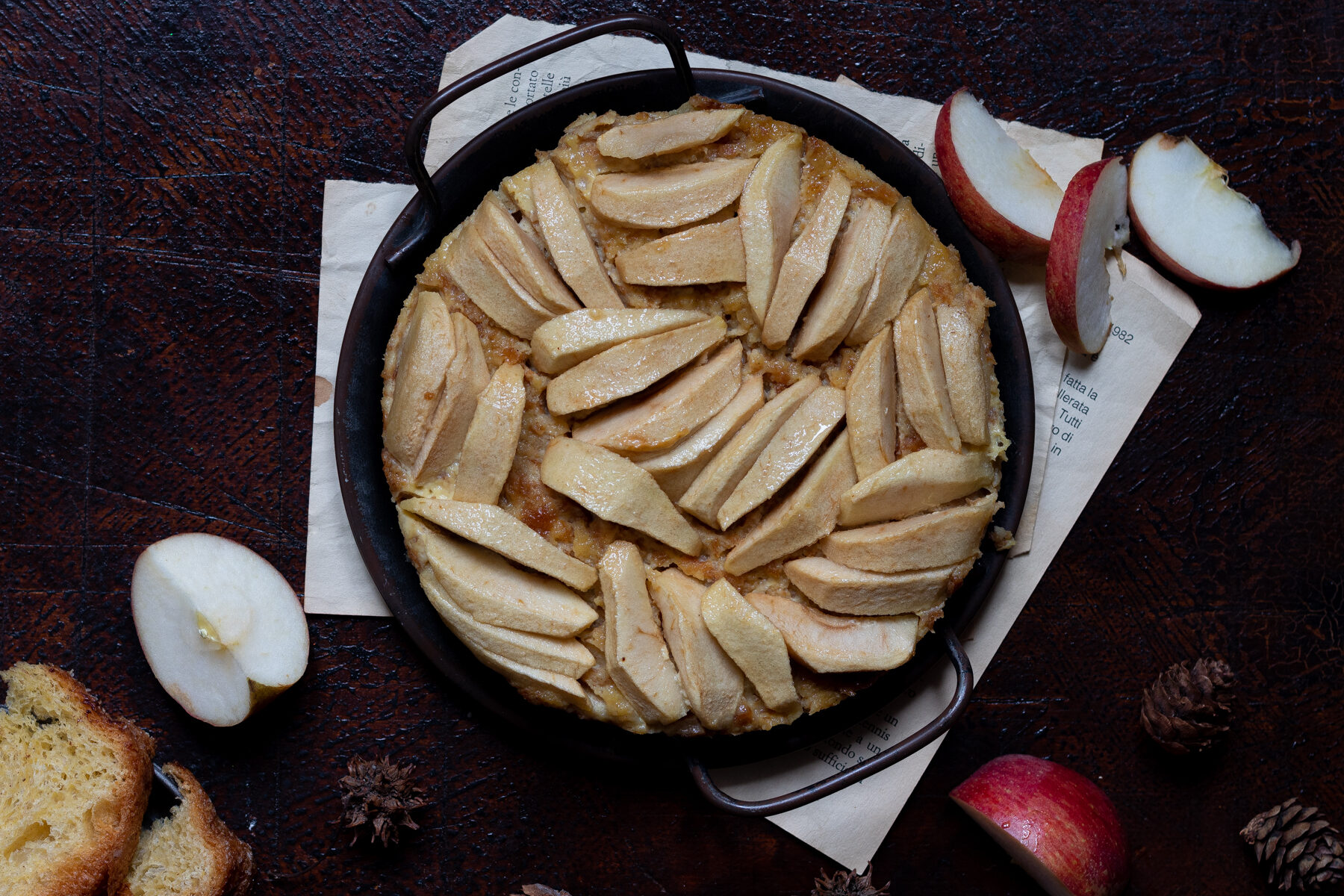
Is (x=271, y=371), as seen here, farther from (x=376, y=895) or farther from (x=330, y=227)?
(x=376, y=895)

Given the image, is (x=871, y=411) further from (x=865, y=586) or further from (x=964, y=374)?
(x=865, y=586)

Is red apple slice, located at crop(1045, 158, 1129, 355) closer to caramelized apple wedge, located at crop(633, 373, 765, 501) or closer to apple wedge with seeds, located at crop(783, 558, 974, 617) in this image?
apple wedge with seeds, located at crop(783, 558, 974, 617)

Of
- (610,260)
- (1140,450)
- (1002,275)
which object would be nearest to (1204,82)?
(1002,275)

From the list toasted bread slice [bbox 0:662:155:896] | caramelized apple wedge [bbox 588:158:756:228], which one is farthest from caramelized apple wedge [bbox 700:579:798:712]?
toasted bread slice [bbox 0:662:155:896]

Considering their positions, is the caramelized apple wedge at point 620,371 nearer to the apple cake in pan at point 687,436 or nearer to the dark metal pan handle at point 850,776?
the apple cake in pan at point 687,436

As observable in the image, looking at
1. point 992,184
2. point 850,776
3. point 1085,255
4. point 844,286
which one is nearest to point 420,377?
point 844,286
